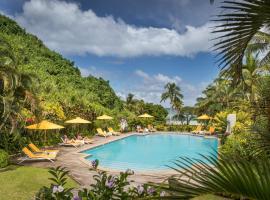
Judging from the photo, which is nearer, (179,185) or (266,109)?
(179,185)

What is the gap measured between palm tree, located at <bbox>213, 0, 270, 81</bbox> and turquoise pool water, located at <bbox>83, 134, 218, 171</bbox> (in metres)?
11.8

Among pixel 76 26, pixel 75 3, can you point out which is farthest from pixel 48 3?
pixel 76 26

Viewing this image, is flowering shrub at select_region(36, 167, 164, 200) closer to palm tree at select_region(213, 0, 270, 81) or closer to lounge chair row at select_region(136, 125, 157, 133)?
palm tree at select_region(213, 0, 270, 81)

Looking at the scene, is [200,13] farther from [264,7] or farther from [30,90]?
[30,90]

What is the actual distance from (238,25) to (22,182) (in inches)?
333

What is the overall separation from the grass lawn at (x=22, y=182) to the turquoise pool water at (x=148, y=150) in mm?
4173

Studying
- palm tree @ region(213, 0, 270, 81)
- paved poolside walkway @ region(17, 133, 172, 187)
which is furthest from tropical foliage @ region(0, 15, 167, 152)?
palm tree @ region(213, 0, 270, 81)

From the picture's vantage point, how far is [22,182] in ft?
29.7

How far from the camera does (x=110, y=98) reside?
40.9 m

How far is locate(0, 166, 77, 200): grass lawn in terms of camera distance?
7855 mm

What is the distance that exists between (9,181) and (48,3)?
16361 millimetres

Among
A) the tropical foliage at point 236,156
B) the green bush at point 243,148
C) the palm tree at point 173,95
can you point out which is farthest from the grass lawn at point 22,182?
the palm tree at point 173,95

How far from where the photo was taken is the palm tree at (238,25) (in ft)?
6.37

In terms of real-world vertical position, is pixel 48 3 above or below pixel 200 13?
above
